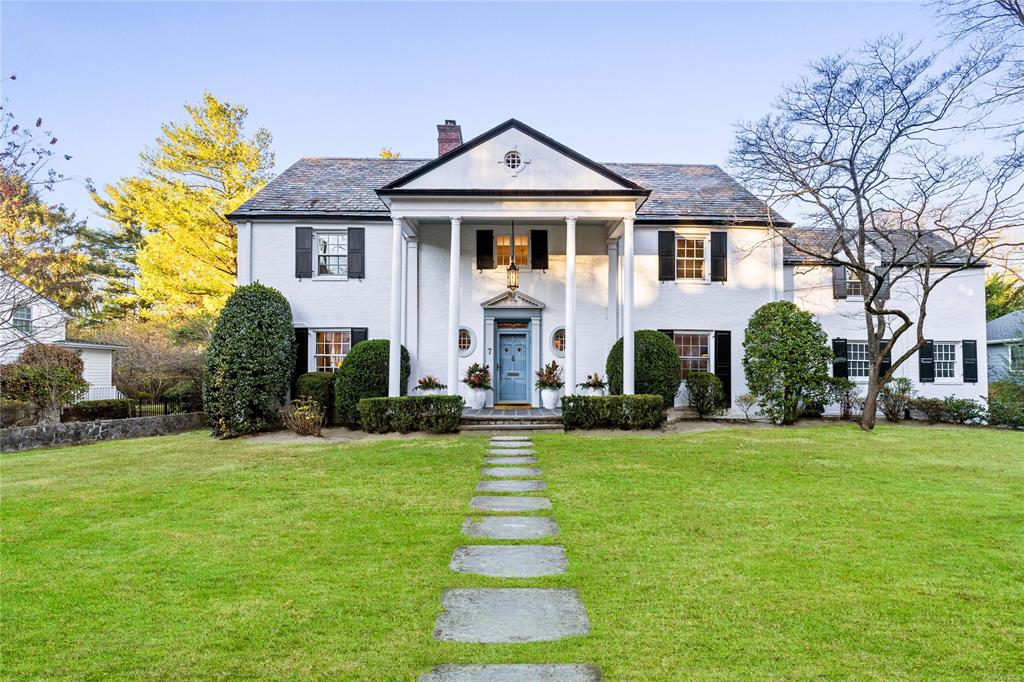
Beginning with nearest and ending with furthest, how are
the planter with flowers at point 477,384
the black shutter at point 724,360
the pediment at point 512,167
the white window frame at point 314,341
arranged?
the pediment at point 512,167
the planter with flowers at point 477,384
the white window frame at point 314,341
the black shutter at point 724,360

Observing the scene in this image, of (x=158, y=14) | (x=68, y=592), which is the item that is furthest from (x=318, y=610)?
(x=158, y=14)

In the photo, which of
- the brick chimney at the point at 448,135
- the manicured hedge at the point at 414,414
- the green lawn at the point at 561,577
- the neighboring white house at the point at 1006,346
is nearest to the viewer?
the green lawn at the point at 561,577

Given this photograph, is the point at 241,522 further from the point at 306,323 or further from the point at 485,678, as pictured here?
the point at 306,323

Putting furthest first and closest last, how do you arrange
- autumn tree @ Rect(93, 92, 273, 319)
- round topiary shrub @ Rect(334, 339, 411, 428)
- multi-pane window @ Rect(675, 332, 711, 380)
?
1. autumn tree @ Rect(93, 92, 273, 319)
2. multi-pane window @ Rect(675, 332, 711, 380)
3. round topiary shrub @ Rect(334, 339, 411, 428)

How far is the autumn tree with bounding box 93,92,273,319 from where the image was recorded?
939 inches

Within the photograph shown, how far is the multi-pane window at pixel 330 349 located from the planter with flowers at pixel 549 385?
5.28 metres

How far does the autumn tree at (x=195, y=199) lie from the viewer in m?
23.8

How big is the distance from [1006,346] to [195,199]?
1264 inches

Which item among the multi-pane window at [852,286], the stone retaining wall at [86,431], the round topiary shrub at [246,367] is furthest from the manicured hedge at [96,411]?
the multi-pane window at [852,286]

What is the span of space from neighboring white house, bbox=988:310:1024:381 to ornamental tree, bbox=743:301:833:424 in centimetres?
772

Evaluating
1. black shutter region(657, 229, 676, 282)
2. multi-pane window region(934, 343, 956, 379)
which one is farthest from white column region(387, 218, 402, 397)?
multi-pane window region(934, 343, 956, 379)

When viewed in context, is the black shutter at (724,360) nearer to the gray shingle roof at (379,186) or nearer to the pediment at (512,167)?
the gray shingle roof at (379,186)

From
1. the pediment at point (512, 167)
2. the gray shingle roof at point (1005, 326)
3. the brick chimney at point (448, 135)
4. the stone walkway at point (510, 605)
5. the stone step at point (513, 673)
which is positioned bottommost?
the stone walkway at point (510, 605)

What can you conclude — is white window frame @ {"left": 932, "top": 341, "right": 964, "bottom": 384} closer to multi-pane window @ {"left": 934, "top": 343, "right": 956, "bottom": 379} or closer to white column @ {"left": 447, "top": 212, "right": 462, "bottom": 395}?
multi-pane window @ {"left": 934, "top": 343, "right": 956, "bottom": 379}
